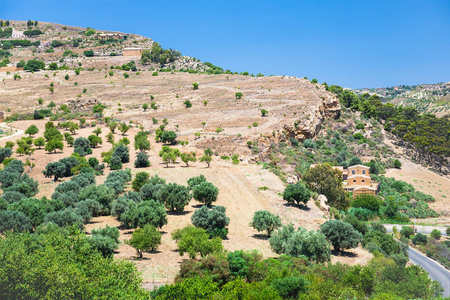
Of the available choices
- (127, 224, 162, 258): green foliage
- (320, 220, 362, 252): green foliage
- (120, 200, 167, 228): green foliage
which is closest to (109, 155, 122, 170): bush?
(120, 200, 167, 228): green foliage

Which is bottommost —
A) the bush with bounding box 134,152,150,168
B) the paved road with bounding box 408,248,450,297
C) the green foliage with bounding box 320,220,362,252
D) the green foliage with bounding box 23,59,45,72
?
the paved road with bounding box 408,248,450,297

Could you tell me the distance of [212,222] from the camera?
2198cm

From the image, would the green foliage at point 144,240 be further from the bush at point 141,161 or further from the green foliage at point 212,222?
the bush at point 141,161

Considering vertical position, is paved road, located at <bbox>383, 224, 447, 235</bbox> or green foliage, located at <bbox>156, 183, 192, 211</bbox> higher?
green foliage, located at <bbox>156, 183, 192, 211</bbox>

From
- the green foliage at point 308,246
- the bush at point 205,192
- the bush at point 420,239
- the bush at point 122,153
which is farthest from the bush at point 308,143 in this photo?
the green foliage at point 308,246

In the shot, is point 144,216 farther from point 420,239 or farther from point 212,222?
point 420,239

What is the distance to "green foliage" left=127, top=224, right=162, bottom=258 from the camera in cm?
1736

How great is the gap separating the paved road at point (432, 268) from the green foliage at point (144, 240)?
62.6ft

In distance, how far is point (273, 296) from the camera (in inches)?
508

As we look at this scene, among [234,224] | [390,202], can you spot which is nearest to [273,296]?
[234,224]

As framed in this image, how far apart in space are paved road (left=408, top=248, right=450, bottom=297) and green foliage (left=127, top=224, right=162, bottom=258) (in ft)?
62.6

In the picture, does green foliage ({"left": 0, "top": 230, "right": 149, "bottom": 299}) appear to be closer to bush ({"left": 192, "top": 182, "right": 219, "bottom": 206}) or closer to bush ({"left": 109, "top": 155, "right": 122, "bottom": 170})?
bush ({"left": 192, "top": 182, "right": 219, "bottom": 206})

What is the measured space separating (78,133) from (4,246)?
120 feet

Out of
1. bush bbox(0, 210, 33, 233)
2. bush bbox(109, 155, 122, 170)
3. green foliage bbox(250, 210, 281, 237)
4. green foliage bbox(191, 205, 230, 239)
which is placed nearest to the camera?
bush bbox(0, 210, 33, 233)
